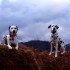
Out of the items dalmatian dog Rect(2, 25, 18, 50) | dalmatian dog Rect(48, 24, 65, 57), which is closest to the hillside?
dalmatian dog Rect(2, 25, 18, 50)

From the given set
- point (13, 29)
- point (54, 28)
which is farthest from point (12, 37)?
point (54, 28)

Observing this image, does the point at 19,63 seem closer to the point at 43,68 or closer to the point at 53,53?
the point at 43,68

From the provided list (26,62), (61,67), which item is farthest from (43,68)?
(26,62)

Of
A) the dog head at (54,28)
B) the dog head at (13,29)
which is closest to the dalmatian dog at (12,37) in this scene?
the dog head at (13,29)

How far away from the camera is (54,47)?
26188 millimetres

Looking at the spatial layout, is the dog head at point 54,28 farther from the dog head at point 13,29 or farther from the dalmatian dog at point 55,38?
the dog head at point 13,29

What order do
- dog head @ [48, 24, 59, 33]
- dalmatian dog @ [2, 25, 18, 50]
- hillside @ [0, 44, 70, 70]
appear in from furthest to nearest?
dog head @ [48, 24, 59, 33], dalmatian dog @ [2, 25, 18, 50], hillside @ [0, 44, 70, 70]

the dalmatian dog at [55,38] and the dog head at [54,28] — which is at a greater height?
the dog head at [54,28]

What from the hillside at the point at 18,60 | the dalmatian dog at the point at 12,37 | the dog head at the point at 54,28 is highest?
the dog head at the point at 54,28

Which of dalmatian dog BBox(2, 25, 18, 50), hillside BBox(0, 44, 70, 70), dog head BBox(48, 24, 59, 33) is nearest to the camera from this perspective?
hillside BBox(0, 44, 70, 70)

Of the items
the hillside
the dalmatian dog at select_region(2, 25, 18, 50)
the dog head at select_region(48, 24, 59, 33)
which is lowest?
the hillside

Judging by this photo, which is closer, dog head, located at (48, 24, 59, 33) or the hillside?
the hillside

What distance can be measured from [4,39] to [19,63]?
7.12 ft

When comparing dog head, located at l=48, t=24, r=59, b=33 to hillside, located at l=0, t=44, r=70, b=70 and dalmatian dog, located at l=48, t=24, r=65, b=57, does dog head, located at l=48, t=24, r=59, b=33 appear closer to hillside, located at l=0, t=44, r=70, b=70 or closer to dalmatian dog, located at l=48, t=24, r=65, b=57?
dalmatian dog, located at l=48, t=24, r=65, b=57
